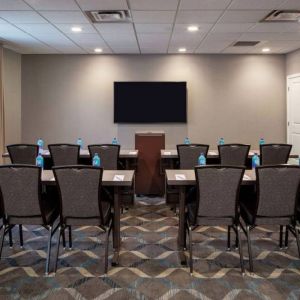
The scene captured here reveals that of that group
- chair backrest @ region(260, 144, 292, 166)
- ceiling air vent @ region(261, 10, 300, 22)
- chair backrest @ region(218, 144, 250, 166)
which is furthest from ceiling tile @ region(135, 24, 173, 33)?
chair backrest @ region(260, 144, 292, 166)

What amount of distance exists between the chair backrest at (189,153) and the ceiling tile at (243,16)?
1.82 metres

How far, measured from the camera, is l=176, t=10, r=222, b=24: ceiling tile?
4816 mm

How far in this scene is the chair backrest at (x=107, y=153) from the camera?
16.9ft

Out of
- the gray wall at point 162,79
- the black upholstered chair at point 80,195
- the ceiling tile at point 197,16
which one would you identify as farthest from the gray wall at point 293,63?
the black upholstered chair at point 80,195

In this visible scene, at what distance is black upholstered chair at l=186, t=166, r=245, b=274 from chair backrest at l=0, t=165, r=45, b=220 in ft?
4.66

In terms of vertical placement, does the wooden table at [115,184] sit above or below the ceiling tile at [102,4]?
below

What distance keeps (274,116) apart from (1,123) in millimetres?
6035

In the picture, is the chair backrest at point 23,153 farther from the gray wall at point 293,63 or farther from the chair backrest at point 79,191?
the gray wall at point 293,63

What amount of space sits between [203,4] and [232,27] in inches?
54.0

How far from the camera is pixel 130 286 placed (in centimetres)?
308

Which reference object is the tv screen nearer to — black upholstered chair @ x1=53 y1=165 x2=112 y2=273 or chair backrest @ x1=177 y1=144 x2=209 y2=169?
chair backrest @ x1=177 y1=144 x2=209 y2=169

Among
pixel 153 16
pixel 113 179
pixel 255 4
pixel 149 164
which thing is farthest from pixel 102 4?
pixel 149 164

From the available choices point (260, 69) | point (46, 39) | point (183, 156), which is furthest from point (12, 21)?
point (260, 69)

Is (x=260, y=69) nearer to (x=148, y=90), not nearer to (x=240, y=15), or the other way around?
(x=148, y=90)
